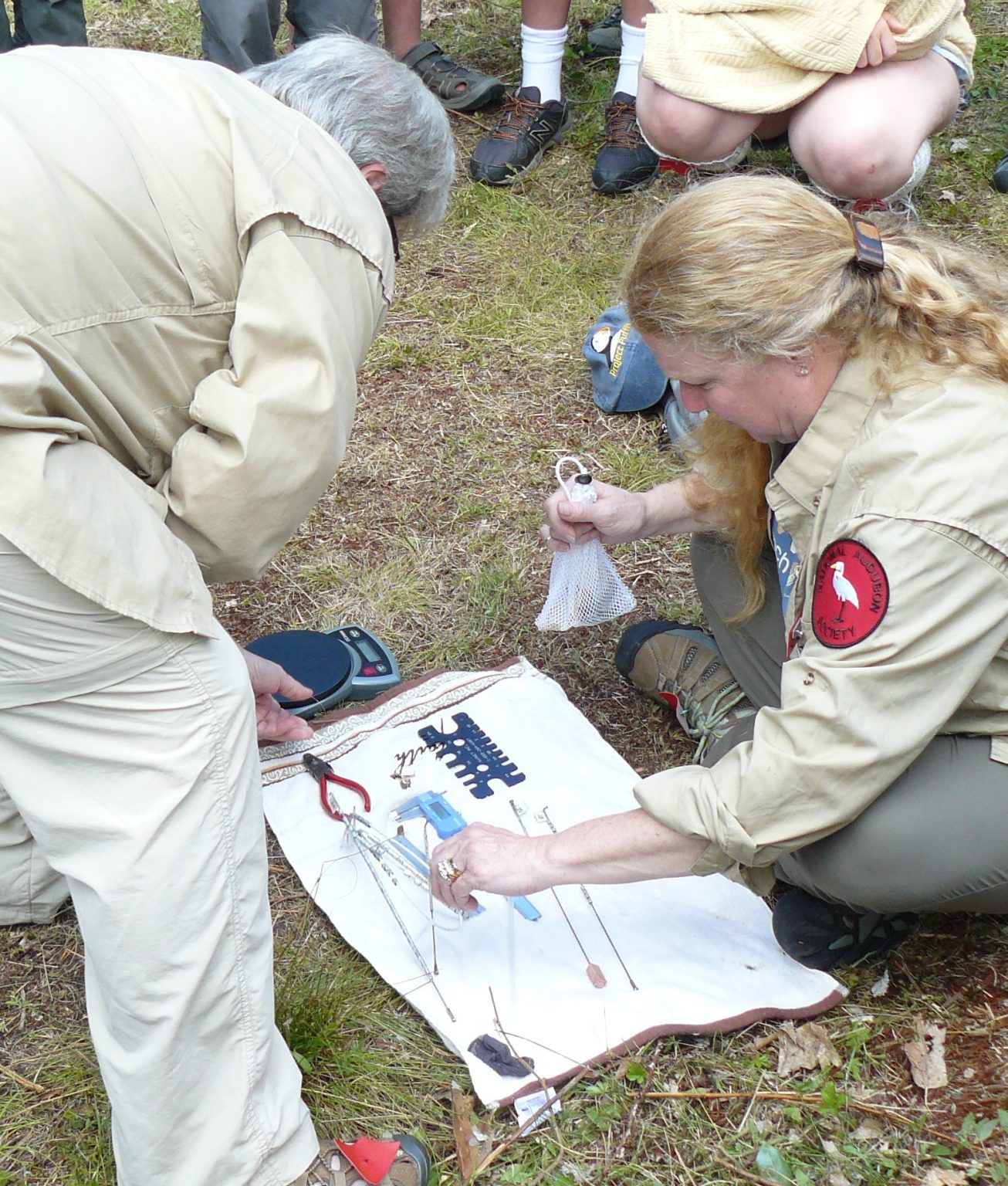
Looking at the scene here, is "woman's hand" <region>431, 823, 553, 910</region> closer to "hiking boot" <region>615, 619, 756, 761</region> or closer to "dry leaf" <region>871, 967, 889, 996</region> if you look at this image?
"dry leaf" <region>871, 967, 889, 996</region>

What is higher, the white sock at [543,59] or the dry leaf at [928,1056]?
the white sock at [543,59]

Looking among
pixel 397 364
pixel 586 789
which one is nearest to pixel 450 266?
pixel 397 364

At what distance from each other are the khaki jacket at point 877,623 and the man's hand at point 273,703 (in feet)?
3.35

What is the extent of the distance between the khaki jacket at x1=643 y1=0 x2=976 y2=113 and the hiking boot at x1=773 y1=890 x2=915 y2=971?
2.37 metres

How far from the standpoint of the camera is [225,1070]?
69.7 inches

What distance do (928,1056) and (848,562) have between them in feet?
2.86

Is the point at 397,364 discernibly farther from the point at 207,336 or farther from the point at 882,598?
the point at 882,598

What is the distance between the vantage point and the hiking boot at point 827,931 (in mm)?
2133

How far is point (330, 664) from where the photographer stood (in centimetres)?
286

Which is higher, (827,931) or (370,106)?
(370,106)

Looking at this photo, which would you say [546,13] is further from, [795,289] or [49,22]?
[795,289]

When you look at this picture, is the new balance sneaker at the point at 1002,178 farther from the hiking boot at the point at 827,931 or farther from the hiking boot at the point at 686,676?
the hiking boot at the point at 827,931

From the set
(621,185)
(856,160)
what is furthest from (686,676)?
(621,185)

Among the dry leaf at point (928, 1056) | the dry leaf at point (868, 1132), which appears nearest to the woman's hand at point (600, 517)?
the dry leaf at point (928, 1056)
